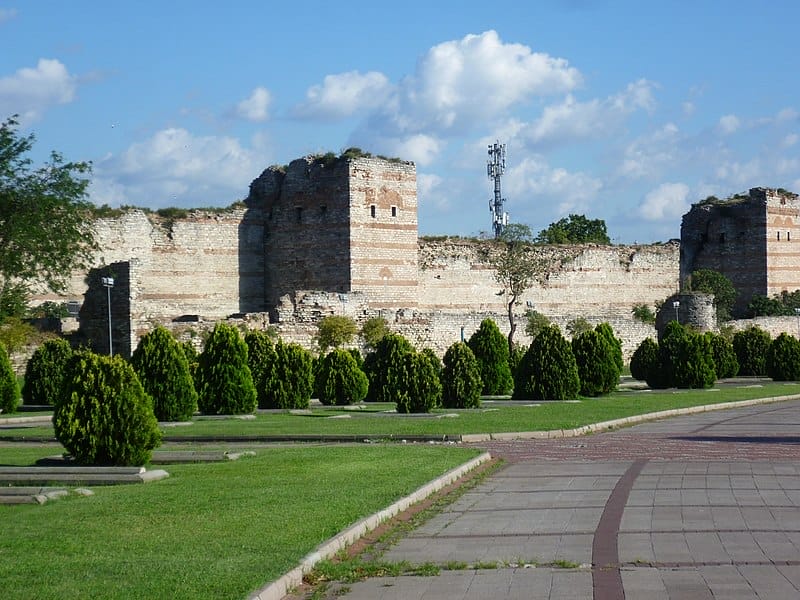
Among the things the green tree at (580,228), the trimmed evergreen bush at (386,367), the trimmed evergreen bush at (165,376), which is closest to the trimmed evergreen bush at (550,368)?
the trimmed evergreen bush at (386,367)

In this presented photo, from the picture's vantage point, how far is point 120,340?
36.2m

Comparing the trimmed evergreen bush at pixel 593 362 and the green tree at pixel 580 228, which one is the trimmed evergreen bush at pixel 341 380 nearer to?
the trimmed evergreen bush at pixel 593 362

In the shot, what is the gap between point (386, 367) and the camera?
25.2 m

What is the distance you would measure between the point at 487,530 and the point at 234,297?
3206 cm

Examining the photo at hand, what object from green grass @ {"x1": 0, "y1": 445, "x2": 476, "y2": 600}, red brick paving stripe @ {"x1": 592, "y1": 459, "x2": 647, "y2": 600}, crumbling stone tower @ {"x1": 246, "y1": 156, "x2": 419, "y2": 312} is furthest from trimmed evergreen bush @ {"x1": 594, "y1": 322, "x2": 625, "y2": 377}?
red brick paving stripe @ {"x1": 592, "y1": 459, "x2": 647, "y2": 600}

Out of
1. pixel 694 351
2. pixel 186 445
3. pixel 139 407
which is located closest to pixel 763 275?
pixel 694 351

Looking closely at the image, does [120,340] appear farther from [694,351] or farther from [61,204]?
[694,351]

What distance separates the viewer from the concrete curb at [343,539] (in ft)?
23.2

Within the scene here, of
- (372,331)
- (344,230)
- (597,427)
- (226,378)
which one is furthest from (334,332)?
(597,427)

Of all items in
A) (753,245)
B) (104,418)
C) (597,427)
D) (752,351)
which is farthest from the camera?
(753,245)

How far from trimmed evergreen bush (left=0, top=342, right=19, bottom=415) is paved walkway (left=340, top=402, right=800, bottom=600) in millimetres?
11166

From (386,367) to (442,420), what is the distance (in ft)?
17.5

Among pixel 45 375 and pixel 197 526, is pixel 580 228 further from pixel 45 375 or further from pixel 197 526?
pixel 197 526

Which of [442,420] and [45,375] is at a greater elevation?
[45,375]
